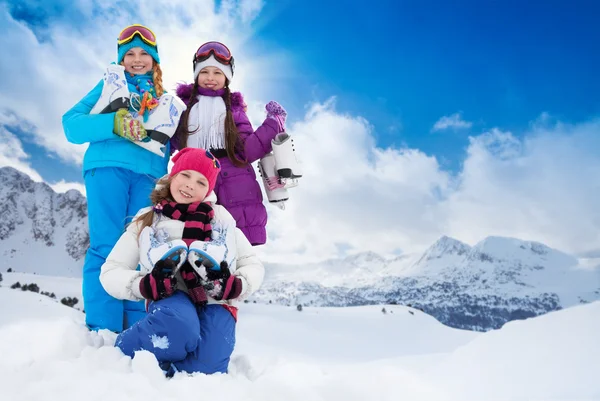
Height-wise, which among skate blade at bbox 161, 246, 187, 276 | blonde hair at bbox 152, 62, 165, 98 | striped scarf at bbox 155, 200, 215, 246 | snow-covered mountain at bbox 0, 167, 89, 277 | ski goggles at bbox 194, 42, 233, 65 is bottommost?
skate blade at bbox 161, 246, 187, 276

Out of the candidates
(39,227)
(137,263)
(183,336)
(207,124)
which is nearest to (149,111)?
(207,124)

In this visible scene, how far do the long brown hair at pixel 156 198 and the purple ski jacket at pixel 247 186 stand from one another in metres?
0.59

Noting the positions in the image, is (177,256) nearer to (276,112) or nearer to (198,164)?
(198,164)

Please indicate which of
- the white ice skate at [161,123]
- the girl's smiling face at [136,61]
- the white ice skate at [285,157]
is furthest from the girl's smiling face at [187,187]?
the girl's smiling face at [136,61]

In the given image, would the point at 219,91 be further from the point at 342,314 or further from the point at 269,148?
the point at 342,314

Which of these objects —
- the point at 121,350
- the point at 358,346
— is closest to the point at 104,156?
the point at 121,350

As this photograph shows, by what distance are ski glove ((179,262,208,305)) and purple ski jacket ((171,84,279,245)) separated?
88 centimetres

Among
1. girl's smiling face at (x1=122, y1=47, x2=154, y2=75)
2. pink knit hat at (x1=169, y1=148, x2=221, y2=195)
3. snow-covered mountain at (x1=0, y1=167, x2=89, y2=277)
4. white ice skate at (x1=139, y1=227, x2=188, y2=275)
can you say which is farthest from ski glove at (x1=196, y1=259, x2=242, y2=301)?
snow-covered mountain at (x1=0, y1=167, x2=89, y2=277)

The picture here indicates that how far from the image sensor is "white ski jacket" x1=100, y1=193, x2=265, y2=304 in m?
2.47

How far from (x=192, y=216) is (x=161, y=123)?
1.03m

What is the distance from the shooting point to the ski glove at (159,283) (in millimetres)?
2316

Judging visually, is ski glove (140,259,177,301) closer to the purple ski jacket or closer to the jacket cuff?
the jacket cuff

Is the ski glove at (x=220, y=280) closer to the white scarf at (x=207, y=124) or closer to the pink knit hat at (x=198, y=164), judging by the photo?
the pink knit hat at (x=198, y=164)

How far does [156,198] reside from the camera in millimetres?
2830
